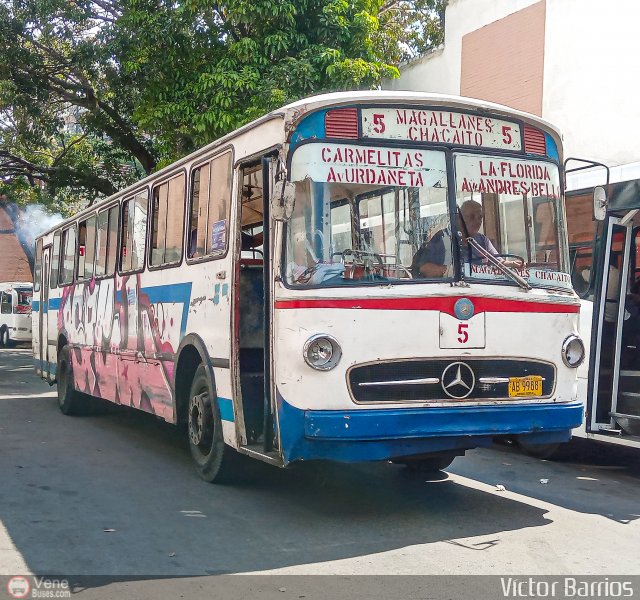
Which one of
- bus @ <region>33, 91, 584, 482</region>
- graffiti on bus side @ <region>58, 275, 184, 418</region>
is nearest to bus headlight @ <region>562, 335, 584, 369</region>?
bus @ <region>33, 91, 584, 482</region>

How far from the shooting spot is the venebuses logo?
4976 mm

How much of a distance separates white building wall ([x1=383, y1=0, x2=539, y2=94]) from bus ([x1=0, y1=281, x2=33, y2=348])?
19.6 meters

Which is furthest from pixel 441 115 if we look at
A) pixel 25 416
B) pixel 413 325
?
pixel 25 416

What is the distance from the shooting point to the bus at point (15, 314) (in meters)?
34.6

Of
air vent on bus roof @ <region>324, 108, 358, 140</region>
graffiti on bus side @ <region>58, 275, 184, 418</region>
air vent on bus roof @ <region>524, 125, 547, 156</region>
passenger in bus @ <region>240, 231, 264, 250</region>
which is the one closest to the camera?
air vent on bus roof @ <region>324, 108, 358, 140</region>

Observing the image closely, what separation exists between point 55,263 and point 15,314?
Result: 21344 mm

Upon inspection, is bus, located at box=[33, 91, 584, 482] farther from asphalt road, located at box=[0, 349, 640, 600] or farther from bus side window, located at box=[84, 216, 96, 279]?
bus side window, located at box=[84, 216, 96, 279]

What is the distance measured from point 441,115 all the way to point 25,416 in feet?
27.3

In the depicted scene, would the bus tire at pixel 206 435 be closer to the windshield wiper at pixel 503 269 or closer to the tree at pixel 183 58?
the windshield wiper at pixel 503 269

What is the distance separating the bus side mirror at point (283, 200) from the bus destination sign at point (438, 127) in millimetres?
699

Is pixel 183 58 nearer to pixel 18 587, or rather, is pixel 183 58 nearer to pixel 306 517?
pixel 306 517

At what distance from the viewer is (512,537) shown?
20.3 feet

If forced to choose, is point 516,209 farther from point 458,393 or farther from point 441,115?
point 458,393

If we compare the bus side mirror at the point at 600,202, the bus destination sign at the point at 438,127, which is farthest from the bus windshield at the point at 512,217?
the bus side mirror at the point at 600,202
